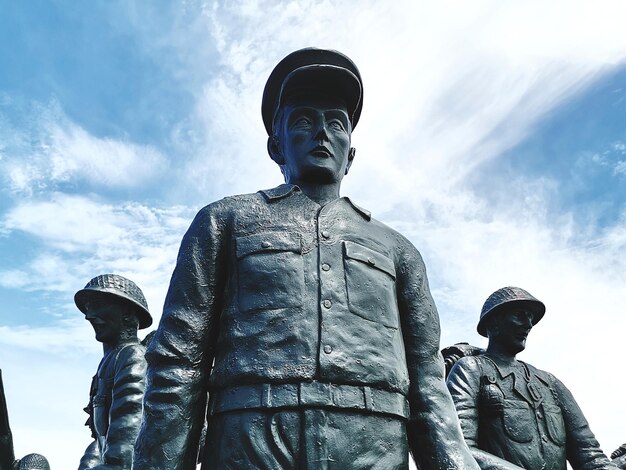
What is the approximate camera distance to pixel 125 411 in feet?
19.0

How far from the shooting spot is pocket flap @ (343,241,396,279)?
3.21m

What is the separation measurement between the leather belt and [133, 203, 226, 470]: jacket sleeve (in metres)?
0.13

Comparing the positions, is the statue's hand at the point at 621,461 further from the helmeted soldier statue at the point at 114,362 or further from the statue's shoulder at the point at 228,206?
the statue's shoulder at the point at 228,206

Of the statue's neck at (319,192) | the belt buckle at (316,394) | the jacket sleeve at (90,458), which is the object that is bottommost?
the belt buckle at (316,394)

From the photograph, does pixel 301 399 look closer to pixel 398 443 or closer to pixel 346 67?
pixel 398 443

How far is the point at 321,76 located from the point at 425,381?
1.50m

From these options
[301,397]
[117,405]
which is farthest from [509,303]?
[301,397]

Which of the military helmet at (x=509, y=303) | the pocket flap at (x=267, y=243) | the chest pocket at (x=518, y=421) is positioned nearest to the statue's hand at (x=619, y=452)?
the military helmet at (x=509, y=303)

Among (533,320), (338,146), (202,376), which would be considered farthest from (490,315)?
(202,376)

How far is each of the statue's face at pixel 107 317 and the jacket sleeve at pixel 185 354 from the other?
4263 millimetres

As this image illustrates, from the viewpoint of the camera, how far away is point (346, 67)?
3639mm

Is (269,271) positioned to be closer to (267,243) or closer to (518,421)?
(267,243)

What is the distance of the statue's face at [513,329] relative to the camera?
302 inches

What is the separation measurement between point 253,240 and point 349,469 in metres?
1.02
